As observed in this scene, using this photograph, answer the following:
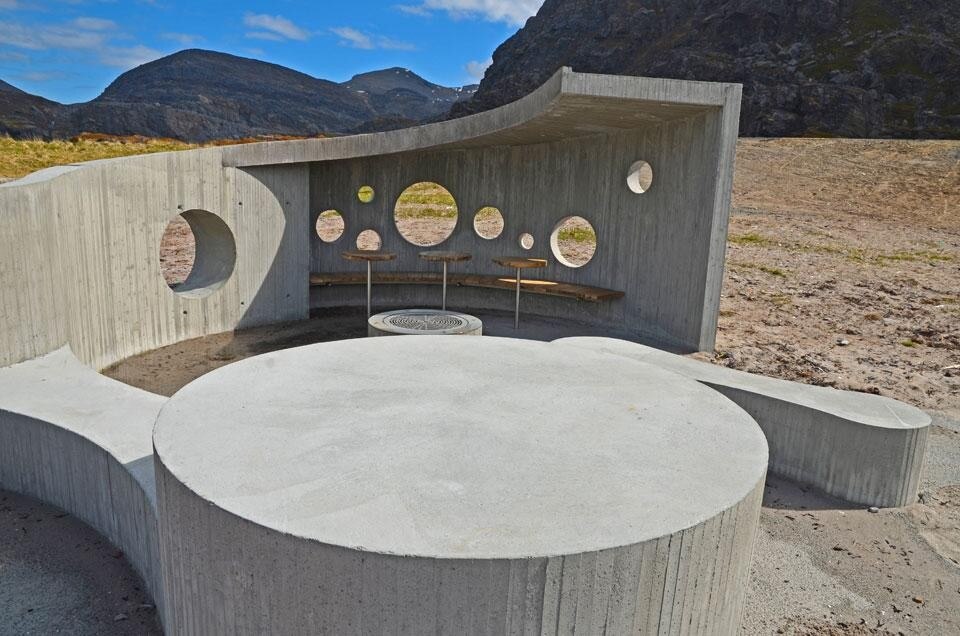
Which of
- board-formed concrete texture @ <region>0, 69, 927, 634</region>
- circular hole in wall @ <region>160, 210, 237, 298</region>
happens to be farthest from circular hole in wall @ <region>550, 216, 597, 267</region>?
circular hole in wall @ <region>160, 210, 237, 298</region>

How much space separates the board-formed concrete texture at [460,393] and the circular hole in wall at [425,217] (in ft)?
22.9

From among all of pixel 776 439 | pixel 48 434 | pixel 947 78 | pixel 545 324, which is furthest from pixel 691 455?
pixel 947 78

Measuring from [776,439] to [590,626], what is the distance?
3.94 meters

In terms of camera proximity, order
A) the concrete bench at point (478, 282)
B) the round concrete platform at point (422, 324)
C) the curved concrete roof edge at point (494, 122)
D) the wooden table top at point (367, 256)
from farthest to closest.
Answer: the concrete bench at point (478, 282), the wooden table top at point (367, 256), the round concrete platform at point (422, 324), the curved concrete roof edge at point (494, 122)

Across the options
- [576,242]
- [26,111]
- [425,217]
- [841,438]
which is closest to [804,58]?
[425,217]

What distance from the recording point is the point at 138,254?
27.1ft

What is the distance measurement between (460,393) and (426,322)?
4160 millimetres

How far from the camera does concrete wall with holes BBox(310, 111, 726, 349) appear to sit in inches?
336

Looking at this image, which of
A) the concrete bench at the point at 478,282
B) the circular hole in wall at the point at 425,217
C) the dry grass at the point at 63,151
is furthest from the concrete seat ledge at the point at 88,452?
the dry grass at the point at 63,151

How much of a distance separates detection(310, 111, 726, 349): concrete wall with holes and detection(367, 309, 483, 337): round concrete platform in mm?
2592

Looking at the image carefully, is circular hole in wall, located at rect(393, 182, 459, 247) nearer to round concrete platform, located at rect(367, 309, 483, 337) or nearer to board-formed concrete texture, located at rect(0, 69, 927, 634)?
board-formed concrete texture, located at rect(0, 69, 927, 634)

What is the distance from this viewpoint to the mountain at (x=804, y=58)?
173 ft

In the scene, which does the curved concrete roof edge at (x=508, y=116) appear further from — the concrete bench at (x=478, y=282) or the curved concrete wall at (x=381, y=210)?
the concrete bench at (x=478, y=282)

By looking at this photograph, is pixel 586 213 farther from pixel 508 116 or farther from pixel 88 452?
pixel 88 452
